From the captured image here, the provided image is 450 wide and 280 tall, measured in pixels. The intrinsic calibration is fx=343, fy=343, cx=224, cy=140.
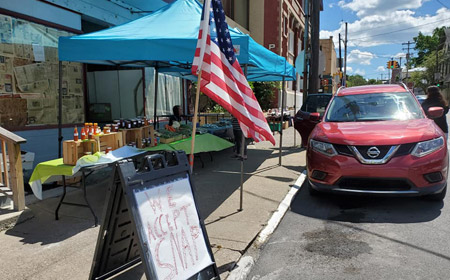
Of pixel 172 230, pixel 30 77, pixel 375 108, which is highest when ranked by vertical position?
pixel 30 77

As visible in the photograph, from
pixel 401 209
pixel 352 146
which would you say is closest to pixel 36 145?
pixel 352 146

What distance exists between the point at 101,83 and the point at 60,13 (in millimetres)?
2351

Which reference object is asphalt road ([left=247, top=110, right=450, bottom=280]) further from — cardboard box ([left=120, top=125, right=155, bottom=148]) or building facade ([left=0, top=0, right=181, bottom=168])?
building facade ([left=0, top=0, right=181, bottom=168])

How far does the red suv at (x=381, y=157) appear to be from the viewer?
459cm

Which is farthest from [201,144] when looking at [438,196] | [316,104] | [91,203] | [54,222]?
[316,104]

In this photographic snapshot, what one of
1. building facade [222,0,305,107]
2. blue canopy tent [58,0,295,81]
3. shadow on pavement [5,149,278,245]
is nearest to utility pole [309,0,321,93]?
shadow on pavement [5,149,278,245]

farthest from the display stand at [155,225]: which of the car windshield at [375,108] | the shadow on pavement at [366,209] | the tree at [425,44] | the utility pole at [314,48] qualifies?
the tree at [425,44]

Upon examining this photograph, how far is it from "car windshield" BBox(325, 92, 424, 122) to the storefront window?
18.6ft

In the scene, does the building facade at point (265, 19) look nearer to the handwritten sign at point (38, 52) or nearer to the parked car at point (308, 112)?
the parked car at point (308, 112)

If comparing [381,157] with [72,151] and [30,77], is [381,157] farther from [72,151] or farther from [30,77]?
[30,77]

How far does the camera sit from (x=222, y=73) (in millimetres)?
4184

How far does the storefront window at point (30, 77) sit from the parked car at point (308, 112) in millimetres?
6166

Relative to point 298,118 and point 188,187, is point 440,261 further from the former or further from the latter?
point 298,118

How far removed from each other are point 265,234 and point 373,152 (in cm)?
186
